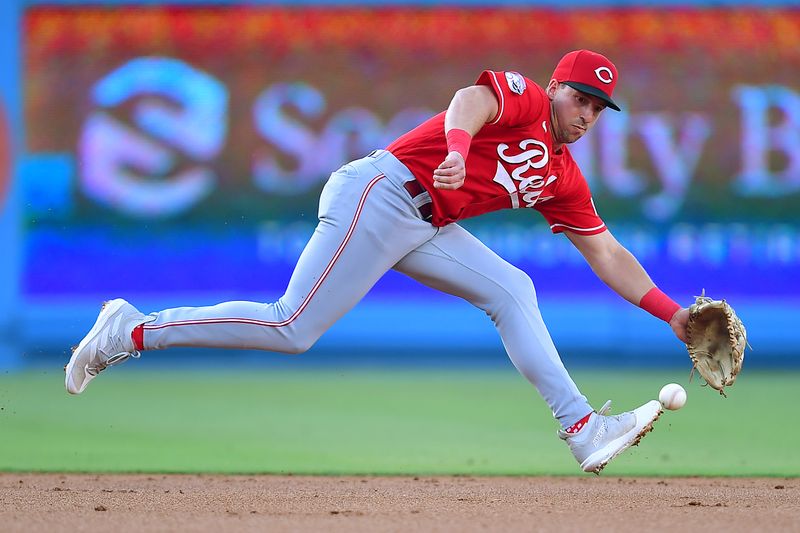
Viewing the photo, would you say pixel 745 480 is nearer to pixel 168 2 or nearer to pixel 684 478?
pixel 684 478

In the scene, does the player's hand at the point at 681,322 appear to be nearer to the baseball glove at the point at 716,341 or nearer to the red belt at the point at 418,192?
the baseball glove at the point at 716,341

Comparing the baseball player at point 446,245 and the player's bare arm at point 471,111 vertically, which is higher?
the player's bare arm at point 471,111

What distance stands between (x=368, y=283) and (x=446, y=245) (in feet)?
1.18

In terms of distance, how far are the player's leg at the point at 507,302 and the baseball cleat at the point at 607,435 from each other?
0.07 m

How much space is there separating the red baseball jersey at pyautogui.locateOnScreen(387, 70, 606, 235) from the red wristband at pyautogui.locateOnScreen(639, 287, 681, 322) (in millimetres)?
651

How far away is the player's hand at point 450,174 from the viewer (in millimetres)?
3826

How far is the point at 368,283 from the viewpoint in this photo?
14.0 feet

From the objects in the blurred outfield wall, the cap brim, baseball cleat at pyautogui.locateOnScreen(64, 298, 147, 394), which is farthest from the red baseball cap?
the blurred outfield wall

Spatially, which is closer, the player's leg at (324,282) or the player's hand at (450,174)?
the player's hand at (450,174)

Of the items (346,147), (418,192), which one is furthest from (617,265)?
(346,147)

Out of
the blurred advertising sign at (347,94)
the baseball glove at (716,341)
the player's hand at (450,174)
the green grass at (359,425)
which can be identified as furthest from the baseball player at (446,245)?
the blurred advertising sign at (347,94)

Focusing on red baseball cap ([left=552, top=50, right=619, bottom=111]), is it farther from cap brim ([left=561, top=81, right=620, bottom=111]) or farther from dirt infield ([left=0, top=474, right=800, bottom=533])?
dirt infield ([left=0, top=474, right=800, bottom=533])

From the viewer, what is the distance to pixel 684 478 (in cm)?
528

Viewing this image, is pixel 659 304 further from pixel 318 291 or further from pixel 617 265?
pixel 318 291
